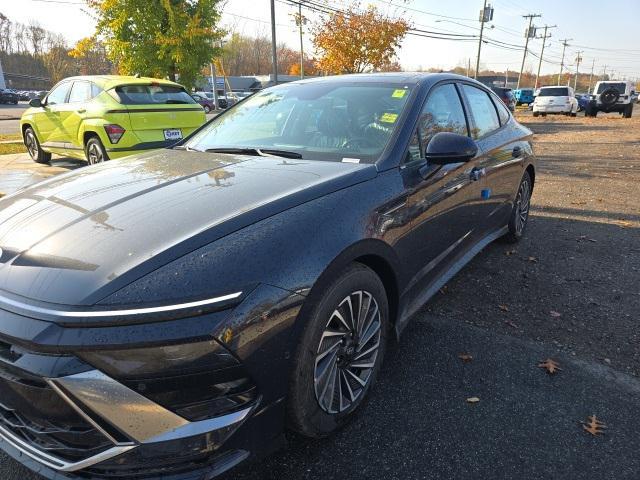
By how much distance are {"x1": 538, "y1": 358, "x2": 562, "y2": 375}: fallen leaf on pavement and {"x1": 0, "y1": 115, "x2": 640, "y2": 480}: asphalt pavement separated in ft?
0.13

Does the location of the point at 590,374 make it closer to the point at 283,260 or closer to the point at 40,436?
the point at 283,260

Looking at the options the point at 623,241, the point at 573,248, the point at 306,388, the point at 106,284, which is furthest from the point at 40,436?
the point at 623,241

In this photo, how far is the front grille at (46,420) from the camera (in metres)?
1.44

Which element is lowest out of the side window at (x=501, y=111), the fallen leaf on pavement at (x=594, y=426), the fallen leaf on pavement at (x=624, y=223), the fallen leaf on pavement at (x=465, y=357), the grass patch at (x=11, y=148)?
the fallen leaf on pavement at (x=624, y=223)

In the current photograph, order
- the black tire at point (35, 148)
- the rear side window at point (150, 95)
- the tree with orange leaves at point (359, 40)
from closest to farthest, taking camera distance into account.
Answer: the rear side window at point (150, 95), the black tire at point (35, 148), the tree with orange leaves at point (359, 40)

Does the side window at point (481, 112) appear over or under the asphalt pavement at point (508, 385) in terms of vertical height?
over

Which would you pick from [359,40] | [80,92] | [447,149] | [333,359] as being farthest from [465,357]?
[359,40]

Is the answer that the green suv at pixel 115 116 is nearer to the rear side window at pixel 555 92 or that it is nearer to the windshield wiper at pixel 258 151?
the windshield wiper at pixel 258 151

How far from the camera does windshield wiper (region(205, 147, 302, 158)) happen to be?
2.70 m

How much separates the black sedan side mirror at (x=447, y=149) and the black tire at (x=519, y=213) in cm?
215

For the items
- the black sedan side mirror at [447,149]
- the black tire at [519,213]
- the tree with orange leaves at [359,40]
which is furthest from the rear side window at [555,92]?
the black sedan side mirror at [447,149]

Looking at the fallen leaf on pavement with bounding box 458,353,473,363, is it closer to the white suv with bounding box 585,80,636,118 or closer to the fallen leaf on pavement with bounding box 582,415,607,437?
the fallen leaf on pavement with bounding box 582,415,607,437

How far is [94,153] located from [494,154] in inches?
250

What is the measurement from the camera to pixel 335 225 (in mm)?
1946
